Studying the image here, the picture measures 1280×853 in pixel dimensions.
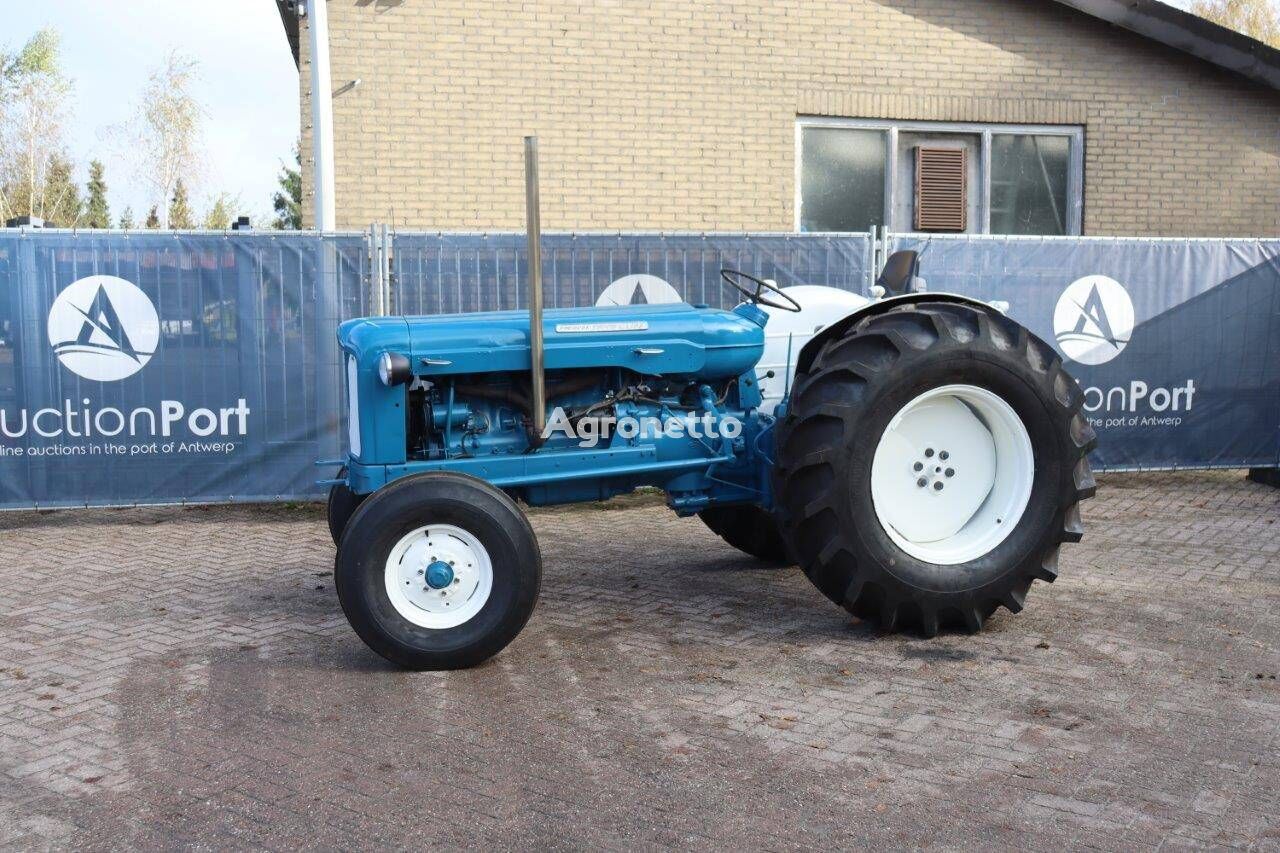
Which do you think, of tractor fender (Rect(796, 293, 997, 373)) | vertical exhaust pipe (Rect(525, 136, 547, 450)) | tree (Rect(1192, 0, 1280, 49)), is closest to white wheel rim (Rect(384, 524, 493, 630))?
vertical exhaust pipe (Rect(525, 136, 547, 450))

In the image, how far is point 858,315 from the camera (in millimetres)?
5656

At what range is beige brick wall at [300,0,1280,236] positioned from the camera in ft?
34.4

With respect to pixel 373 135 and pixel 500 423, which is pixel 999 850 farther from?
pixel 373 135

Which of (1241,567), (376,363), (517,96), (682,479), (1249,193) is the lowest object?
(1241,567)

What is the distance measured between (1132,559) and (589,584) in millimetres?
3226

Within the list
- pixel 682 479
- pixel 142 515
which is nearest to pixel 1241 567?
pixel 682 479

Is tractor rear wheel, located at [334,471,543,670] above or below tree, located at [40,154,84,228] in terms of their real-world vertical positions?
below

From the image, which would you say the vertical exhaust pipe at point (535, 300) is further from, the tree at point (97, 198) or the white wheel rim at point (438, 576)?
the tree at point (97, 198)

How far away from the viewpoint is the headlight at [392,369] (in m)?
5.34

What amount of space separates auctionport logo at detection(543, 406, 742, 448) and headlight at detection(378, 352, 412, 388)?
72 cm

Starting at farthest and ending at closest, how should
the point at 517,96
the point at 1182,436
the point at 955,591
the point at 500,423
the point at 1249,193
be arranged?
the point at 1249,193 → the point at 517,96 → the point at 1182,436 → the point at 500,423 → the point at 955,591

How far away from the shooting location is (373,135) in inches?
411

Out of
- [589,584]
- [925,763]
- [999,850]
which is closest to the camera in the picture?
[999,850]

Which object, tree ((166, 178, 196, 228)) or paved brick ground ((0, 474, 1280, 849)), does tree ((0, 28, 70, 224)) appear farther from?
paved brick ground ((0, 474, 1280, 849))
